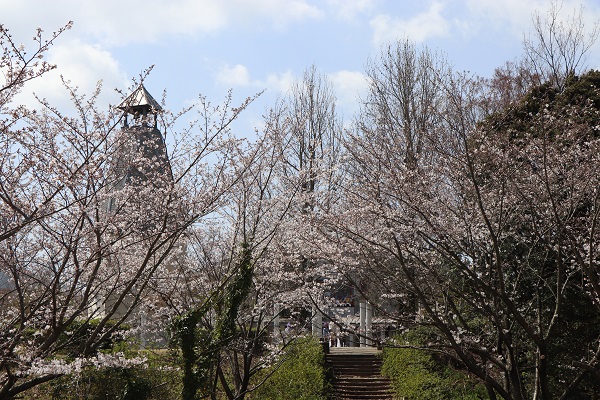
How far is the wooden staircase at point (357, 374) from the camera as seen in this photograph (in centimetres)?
1438

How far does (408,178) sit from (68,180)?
4.44m

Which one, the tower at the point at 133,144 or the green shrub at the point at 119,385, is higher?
the tower at the point at 133,144

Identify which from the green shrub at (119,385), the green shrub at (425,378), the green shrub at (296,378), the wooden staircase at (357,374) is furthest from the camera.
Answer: the wooden staircase at (357,374)

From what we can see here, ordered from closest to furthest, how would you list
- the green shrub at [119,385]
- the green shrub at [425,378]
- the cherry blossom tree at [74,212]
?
the cherry blossom tree at [74,212], the green shrub at [119,385], the green shrub at [425,378]

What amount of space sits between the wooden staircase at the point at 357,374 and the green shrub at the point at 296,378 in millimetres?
599

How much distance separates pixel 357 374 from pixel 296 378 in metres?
2.78

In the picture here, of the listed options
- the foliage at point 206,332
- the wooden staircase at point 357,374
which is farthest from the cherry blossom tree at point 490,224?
the wooden staircase at point 357,374

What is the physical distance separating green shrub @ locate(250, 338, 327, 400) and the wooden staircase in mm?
599

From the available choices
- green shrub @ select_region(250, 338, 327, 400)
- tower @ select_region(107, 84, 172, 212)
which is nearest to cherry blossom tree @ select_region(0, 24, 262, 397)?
tower @ select_region(107, 84, 172, 212)

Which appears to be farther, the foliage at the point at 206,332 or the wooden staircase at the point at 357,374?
the wooden staircase at the point at 357,374

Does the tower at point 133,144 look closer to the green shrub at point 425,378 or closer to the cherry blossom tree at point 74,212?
the cherry blossom tree at point 74,212

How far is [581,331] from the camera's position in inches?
432

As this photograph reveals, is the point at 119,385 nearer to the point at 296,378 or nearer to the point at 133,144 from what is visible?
the point at 296,378

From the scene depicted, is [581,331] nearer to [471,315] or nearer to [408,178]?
[471,315]
